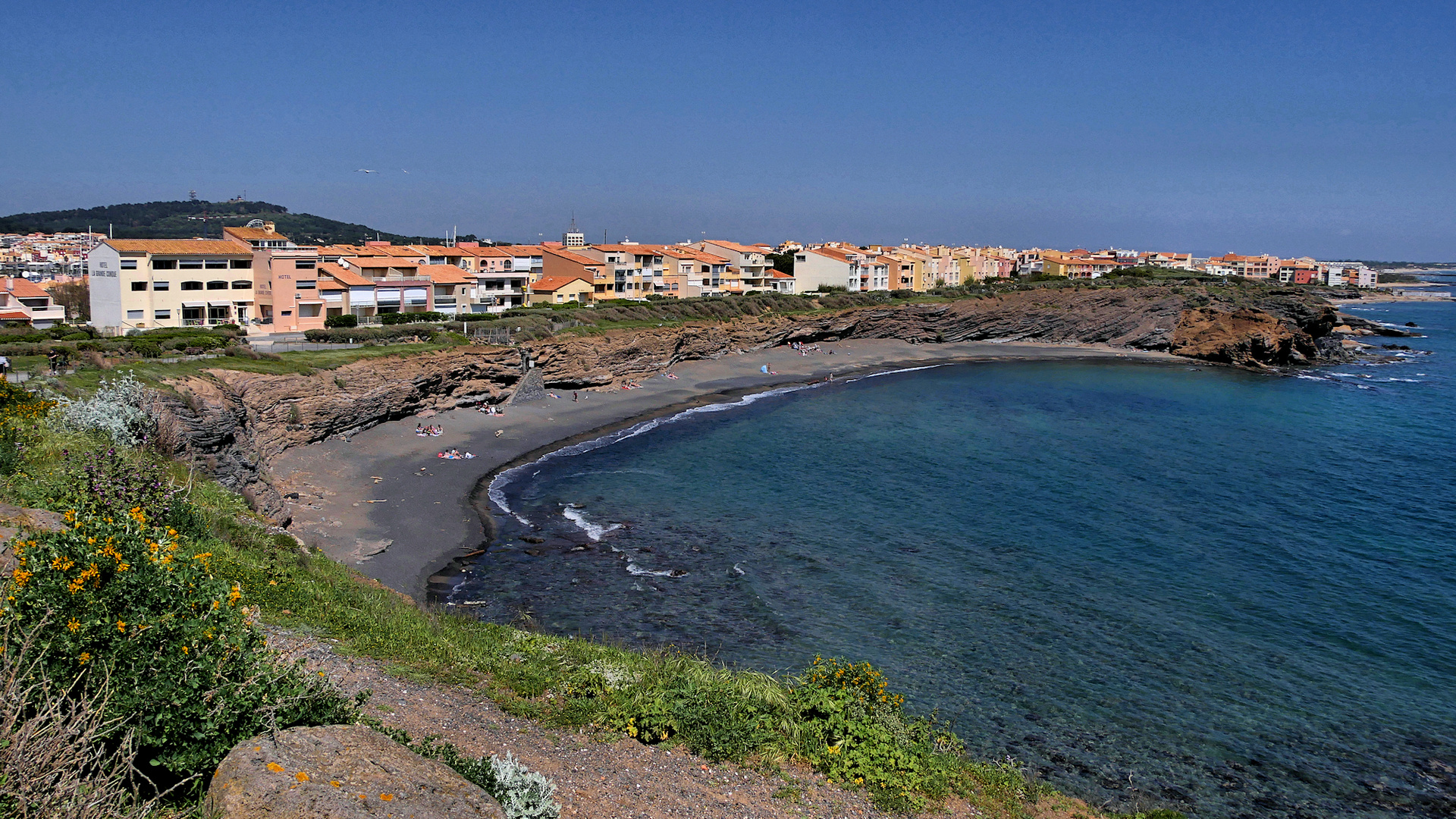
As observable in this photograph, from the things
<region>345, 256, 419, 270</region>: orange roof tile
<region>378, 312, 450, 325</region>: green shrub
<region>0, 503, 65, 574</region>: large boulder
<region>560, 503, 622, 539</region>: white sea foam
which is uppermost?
<region>345, 256, 419, 270</region>: orange roof tile

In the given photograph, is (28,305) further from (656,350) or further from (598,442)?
(598,442)

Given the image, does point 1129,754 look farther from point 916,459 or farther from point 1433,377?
point 1433,377

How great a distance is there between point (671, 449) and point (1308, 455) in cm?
3021

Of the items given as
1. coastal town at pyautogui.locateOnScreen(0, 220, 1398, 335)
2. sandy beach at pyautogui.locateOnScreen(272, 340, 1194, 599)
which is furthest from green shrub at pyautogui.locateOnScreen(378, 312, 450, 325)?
sandy beach at pyautogui.locateOnScreen(272, 340, 1194, 599)

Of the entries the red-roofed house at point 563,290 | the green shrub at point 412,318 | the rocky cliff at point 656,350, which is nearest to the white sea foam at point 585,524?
the rocky cliff at point 656,350

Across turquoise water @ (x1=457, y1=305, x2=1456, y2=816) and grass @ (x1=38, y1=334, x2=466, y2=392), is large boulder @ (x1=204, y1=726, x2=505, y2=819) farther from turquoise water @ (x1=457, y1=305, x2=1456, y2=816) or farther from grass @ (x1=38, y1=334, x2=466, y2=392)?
grass @ (x1=38, y1=334, x2=466, y2=392)

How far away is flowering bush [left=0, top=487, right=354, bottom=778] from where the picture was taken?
574cm

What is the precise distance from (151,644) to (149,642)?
2 cm

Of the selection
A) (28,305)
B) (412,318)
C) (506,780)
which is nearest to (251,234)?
(28,305)

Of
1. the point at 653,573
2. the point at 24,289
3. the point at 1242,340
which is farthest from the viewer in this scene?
the point at 1242,340

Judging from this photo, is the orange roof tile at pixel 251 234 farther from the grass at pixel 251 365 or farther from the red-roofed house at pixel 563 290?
the grass at pixel 251 365

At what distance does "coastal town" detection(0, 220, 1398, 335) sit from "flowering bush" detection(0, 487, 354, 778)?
49.5 meters

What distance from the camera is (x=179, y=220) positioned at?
15825 centimetres

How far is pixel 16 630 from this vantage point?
18.8 ft
